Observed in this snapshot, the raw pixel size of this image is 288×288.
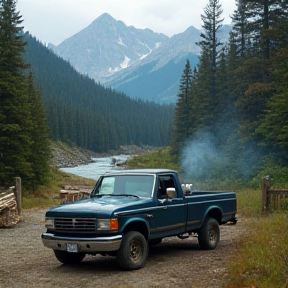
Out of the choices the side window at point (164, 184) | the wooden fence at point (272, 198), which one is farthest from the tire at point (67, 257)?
the wooden fence at point (272, 198)

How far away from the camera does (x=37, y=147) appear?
3198 centimetres

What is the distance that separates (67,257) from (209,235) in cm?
398

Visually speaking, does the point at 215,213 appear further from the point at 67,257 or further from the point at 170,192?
the point at 67,257

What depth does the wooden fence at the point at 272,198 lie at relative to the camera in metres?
18.8

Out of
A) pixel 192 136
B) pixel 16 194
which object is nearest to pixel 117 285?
pixel 16 194

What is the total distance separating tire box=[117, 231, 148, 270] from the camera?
31.9 ft

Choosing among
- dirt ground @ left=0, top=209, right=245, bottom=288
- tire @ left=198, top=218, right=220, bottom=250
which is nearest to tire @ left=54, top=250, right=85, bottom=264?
dirt ground @ left=0, top=209, right=245, bottom=288

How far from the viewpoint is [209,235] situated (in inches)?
495

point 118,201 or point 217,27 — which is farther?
point 217,27

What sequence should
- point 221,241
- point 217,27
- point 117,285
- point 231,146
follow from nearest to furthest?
point 117,285, point 221,241, point 231,146, point 217,27

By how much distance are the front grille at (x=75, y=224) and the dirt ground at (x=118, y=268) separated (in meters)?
0.97

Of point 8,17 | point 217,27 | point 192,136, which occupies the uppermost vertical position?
point 217,27

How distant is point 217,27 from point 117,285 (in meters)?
47.4

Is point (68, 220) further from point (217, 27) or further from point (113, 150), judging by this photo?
point (113, 150)
